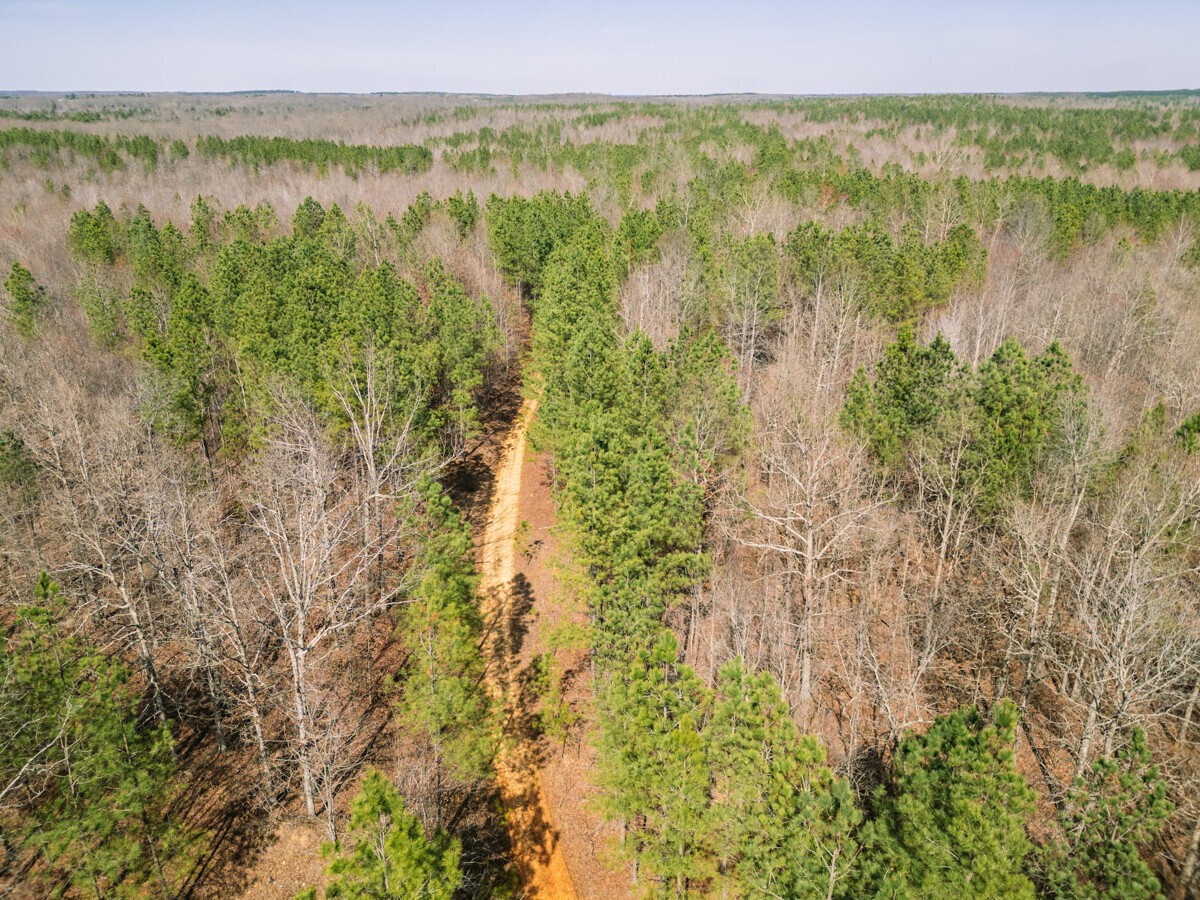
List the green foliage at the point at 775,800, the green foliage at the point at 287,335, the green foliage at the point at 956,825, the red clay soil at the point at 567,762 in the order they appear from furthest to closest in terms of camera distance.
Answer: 1. the green foliage at the point at 287,335
2. the red clay soil at the point at 567,762
3. the green foliage at the point at 775,800
4. the green foliage at the point at 956,825

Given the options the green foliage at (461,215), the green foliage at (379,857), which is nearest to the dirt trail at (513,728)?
the green foliage at (379,857)

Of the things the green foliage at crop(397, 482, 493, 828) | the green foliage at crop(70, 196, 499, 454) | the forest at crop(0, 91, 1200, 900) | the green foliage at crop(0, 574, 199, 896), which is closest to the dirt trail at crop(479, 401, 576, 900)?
the forest at crop(0, 91, 1200, 900)

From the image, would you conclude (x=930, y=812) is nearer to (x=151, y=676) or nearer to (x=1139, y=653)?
(x=1139, y=653)

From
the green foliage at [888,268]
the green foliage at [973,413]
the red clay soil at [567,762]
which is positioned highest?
the green foliage at [888,268]

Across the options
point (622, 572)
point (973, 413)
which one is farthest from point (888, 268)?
point (622, 572)

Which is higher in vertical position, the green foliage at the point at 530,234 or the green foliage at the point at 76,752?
the green foliage at the point at 530,234

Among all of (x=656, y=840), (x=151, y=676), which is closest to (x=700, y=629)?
(x=656, y=840)

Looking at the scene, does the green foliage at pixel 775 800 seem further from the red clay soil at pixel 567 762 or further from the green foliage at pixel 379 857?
the green foliage at pixel 379 857

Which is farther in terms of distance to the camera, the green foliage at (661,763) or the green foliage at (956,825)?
the green foliage at (661,763)

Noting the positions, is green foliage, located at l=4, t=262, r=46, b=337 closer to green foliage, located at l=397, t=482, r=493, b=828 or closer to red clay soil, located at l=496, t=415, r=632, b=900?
red clay soil, located at l=496, t=415, r=632, b=900

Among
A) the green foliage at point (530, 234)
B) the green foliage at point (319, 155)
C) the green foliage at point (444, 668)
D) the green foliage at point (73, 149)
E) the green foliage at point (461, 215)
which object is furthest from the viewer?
the green foliage at point (319, 155)
